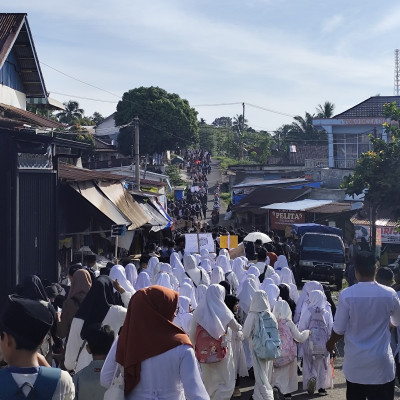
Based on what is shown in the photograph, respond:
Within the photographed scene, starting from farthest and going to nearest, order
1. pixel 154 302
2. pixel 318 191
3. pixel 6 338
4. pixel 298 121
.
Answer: pixel 298 121 → pixel 318 191 → pixel 154 302 → pixel 6 338

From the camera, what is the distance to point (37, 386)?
4027mm

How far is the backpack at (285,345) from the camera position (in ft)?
33.3

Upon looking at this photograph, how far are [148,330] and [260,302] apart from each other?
4561 millimetres

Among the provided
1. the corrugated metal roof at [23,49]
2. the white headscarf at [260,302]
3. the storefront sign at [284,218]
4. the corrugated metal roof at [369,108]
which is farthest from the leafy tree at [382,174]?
the corrugated metal roof at [369,108]

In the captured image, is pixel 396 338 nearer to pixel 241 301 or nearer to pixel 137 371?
pixel 241 301

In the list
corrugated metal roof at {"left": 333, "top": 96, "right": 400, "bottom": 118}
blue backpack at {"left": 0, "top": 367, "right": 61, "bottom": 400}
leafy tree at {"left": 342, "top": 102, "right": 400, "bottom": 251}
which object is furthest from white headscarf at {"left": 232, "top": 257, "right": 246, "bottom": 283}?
corrugated metal roof at {"left": 333, "top": 96, "right": 400, "bottom": 118}

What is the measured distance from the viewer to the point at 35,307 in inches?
164

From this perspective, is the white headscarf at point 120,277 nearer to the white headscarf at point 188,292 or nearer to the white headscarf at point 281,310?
the white headscarf at point 188,292

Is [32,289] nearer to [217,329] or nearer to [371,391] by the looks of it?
[217,329]

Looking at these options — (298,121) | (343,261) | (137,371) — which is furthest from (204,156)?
(137,371)

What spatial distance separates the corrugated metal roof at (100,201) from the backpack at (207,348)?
31.7 ft

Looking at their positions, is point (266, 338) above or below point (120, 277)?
below

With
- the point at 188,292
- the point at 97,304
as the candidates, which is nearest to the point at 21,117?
the point at 188,292

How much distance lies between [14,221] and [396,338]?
7.35 metres
